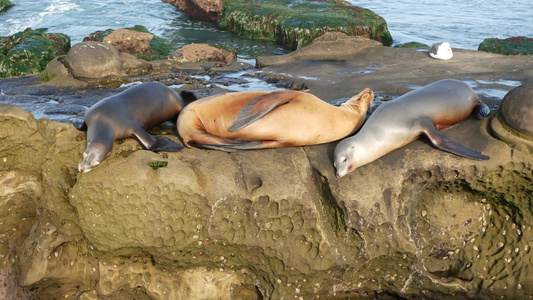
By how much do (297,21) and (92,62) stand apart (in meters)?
11.7

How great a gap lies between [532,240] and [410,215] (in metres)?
1.17

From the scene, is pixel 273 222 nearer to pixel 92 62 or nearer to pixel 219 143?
pixel 219 143

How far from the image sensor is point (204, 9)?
909 inches

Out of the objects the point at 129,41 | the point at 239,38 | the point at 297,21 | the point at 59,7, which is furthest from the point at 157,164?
the point at 59,7

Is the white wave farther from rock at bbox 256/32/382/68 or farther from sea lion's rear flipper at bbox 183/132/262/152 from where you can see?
sea lion's rear flipper at bbox 183/132/262/152

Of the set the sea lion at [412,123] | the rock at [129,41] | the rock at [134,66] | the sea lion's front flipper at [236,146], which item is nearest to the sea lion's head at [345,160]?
the sea lion at [412,123]

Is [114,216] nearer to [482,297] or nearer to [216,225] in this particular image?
[216,225]

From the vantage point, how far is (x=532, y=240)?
4.63m

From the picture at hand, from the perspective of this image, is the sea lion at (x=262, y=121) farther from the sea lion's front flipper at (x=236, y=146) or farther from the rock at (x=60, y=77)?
the rock at (x=60, y=77)

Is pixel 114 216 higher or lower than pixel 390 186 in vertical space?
lower

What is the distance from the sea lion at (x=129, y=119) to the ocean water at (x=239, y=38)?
1120 centimetres

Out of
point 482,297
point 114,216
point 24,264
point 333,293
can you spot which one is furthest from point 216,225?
point 482,297

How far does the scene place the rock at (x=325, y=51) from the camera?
31.0 ft

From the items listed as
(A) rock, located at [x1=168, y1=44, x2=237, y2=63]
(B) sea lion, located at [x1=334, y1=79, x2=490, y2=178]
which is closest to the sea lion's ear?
(B) sea lion, located at [x1=334, y1=79, x2=490, y2=178]
